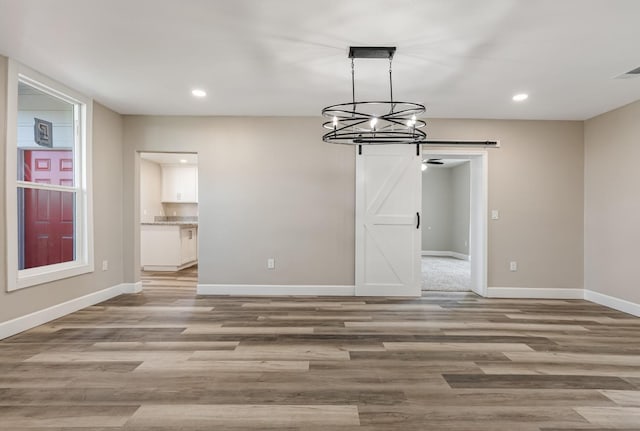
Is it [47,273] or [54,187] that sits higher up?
[54,187]

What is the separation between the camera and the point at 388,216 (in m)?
4.88

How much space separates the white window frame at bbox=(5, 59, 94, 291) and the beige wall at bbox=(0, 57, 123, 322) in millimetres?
114

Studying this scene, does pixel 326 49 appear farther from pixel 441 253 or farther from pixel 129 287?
pixel 441 253

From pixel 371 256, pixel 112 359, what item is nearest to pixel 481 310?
pixel 371 256

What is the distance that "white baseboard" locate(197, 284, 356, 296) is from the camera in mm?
4836

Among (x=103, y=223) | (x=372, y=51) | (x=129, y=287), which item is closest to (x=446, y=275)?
(x=372, y=51)

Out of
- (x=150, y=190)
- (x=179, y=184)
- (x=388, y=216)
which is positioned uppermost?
(x=179, y=184)

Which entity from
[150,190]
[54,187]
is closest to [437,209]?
[150,190]

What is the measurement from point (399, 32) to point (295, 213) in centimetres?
282

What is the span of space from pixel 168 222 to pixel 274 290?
3478 mm

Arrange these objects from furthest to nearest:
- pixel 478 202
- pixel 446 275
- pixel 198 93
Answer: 1. pixel 446 275
2. pixel 478 202
3. pixel 198 93

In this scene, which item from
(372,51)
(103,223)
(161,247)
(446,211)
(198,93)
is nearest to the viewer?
(372,51)

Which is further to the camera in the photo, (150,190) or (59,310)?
(150,190)

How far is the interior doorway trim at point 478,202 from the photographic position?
4.86 metres
